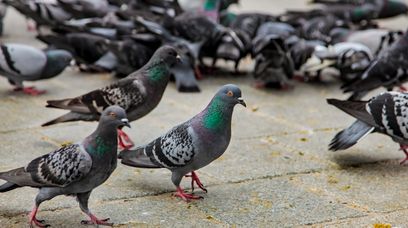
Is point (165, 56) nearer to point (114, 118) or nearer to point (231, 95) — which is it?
point (231, 95)

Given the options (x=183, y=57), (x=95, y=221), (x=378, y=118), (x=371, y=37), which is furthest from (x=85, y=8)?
(x=95, y=221)

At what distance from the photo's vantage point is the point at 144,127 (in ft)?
22.2

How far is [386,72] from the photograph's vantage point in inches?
285

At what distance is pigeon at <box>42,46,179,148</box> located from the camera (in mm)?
5855

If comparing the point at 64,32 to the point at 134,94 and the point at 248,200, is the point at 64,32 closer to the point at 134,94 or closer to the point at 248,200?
the point at 134,94

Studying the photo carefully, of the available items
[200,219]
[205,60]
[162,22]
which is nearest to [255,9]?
[205,60]

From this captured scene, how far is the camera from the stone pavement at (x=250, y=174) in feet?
15.2

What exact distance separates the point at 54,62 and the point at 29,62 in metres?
0.28

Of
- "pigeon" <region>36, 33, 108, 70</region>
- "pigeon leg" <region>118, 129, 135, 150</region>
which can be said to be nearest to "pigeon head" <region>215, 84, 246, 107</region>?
"pigeon leg" <region>118, 129, 135, 150</region>

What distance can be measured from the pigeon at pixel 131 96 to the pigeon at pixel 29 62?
161 centimetres

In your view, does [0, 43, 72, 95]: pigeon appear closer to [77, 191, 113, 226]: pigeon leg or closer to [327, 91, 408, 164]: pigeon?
[327, 91, 408, 164]: pigeon

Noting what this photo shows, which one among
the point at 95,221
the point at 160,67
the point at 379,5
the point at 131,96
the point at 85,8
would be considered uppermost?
the point at 160,67

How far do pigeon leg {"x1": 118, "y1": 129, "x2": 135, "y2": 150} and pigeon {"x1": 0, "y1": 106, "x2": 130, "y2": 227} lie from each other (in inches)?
71.3

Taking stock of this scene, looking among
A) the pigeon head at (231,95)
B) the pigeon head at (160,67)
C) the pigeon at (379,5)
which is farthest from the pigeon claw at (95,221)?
the pigeon at (379,5)
